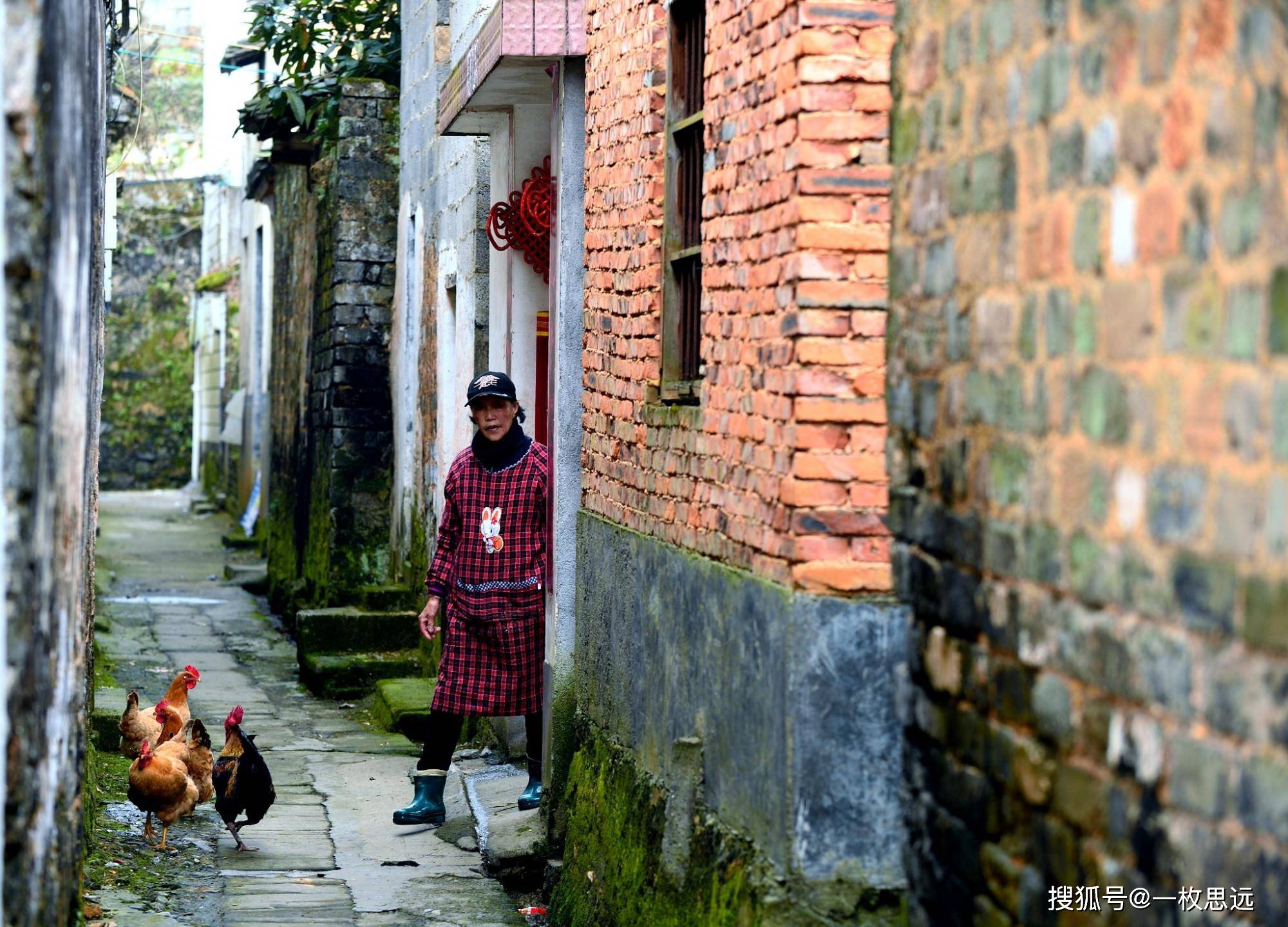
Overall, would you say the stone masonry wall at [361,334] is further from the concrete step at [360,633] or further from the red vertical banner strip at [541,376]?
the red vertical banner strip at [541,376]

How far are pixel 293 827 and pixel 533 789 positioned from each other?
44.8 inches

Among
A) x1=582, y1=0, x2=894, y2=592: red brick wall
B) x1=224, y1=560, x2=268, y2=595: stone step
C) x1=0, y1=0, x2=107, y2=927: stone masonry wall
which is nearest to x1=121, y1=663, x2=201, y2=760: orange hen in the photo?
x1=582, y1=0, x2=894, y2=592: red brick wall

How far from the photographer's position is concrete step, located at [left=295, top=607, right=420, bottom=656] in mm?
11766

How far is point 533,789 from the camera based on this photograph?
307 inches

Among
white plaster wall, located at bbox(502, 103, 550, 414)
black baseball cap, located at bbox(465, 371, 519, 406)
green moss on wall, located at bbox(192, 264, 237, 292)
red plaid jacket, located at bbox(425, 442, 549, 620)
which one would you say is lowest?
red plaid jacket, located at bbox(425, 442, 549, 620)

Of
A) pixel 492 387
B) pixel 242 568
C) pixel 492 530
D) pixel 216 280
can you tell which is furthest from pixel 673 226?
pixel 216 280

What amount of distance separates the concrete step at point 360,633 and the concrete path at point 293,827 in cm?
35

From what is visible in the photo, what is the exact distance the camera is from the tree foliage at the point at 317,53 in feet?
45.3

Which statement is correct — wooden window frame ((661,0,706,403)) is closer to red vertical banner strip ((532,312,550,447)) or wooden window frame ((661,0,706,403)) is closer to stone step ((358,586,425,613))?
red vertical banner strip ((532,312,550,447))

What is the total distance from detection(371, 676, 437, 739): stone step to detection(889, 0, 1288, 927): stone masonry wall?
645cm

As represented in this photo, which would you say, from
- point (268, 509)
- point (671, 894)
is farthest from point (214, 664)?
point (671, 894)

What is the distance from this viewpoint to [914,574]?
3.84 meters

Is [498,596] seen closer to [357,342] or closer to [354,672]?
[354,672]

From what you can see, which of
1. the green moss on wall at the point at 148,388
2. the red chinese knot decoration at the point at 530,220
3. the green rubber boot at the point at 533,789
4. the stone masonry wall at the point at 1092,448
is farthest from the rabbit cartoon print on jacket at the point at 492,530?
the green moss on wall at the point at 148,388
